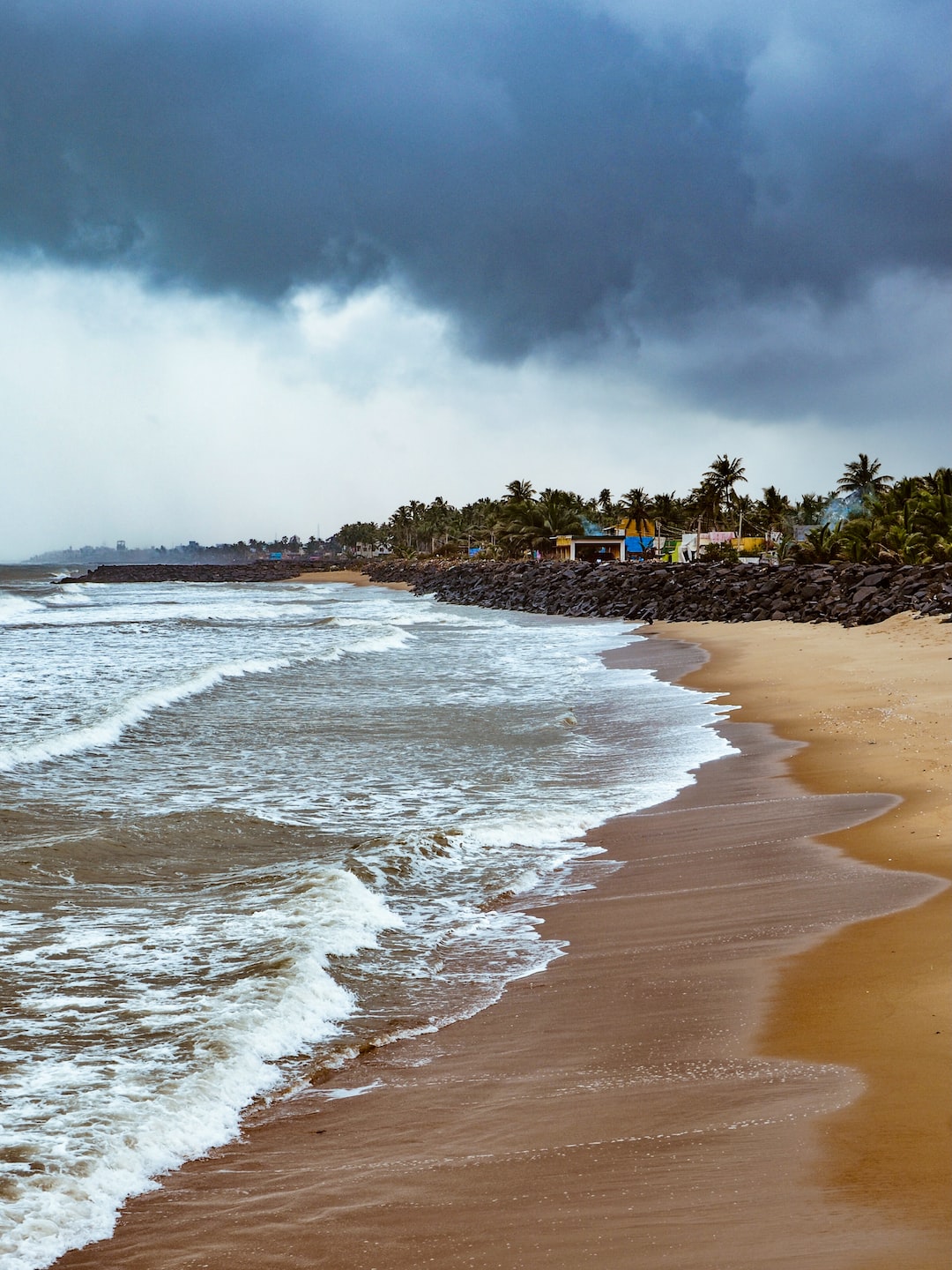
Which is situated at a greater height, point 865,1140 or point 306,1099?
point 865,1140

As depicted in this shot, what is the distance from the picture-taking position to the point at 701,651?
29938mm

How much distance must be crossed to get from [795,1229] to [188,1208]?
2.18 m

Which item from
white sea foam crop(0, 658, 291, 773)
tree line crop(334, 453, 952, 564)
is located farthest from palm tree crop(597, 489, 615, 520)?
Answer: white sea foam crop(0, 658, 291, 773)

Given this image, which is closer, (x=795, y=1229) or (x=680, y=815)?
(x=795, y=1229)

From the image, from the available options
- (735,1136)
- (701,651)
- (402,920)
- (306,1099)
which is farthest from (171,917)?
(701,651)

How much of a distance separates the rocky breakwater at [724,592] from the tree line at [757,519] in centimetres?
321

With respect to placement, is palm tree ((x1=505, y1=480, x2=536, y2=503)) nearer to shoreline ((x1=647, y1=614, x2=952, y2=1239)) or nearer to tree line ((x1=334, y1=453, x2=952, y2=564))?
tree line ((x1=334, y1=453, x2=952, y2=564))

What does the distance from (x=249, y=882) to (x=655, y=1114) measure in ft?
15.9

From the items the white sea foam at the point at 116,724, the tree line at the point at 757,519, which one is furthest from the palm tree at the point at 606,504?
the white sea foam at the point at 116,724

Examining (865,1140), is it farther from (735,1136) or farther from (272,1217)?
(272,1217)

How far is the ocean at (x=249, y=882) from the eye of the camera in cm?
464

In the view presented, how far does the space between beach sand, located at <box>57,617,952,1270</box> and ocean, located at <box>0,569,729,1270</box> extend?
334 millimetres

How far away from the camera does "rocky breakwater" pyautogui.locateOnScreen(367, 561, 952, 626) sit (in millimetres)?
35594

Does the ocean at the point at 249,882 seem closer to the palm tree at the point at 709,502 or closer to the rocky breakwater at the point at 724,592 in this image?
the rocky breakwater at the point at 724,592
